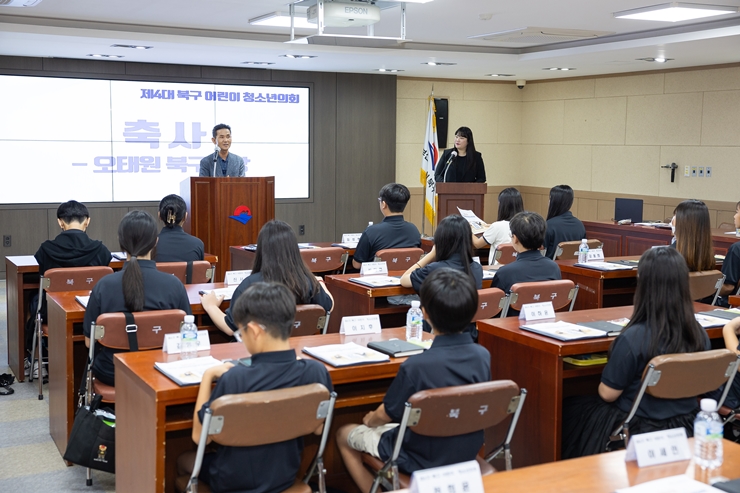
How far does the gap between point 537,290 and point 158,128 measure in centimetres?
687

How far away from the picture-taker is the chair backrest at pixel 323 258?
609 centimetres

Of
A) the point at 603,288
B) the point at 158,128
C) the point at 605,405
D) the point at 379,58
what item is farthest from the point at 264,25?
the point at 605,405

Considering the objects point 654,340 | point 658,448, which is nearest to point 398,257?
point 654,340

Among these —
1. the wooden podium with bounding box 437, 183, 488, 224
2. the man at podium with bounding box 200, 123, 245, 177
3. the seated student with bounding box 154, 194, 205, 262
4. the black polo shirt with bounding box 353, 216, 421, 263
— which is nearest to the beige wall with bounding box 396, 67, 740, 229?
the wooden podium with bounding box 437, 183, 488, 224

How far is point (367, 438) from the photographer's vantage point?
9.40 ft

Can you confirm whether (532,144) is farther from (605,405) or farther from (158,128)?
(605,405)

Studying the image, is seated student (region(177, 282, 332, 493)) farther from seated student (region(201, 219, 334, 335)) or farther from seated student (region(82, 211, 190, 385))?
seated student (region(82, 211, 190, 385))

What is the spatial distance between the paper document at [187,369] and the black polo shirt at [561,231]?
14.2ft


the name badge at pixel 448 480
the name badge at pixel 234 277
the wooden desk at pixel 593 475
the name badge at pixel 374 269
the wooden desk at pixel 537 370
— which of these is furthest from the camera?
the name badge at pixel 374 269

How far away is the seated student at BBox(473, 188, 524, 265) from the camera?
6227 mm

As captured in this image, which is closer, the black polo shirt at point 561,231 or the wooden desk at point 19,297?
the wooden desk at point 19,297

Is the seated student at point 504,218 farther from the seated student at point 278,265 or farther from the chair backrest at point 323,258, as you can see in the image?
the seated student at point 278,265

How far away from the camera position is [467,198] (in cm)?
822

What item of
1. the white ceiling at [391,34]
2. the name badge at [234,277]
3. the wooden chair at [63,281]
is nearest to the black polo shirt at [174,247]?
the wooden chair at [63,281]
